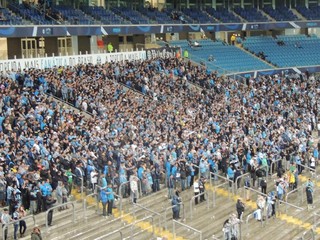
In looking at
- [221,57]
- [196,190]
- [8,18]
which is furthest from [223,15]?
[196,190]

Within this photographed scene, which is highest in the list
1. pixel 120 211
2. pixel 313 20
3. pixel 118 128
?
pixel 313 20

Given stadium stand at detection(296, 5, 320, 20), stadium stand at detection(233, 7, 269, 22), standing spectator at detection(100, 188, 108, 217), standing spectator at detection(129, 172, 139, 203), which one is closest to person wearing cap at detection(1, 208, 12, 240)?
standing spectator at detection(100, 188, 108, 217)

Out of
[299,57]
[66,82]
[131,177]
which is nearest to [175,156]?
[131,177]

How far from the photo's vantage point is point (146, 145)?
24.5 m

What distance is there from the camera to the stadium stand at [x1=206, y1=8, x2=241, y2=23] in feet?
180

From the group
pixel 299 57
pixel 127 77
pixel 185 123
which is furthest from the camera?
pixel 299 57

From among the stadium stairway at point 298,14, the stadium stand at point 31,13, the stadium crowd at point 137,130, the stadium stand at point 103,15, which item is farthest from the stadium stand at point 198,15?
the stadium stand at point 31,13

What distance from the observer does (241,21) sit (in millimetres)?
55438

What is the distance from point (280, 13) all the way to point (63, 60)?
3013cm

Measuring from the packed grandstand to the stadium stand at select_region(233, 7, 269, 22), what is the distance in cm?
1244

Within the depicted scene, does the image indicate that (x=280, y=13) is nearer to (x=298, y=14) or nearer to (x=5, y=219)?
Result: (x=298, y=14)

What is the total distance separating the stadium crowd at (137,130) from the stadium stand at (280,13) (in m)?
20.0

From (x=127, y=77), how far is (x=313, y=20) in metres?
29.4

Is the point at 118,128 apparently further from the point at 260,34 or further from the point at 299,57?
the point at 260,34
